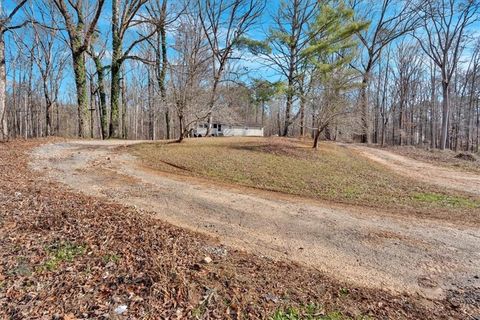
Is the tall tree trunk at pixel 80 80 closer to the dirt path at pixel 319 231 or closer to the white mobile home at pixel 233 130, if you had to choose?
the dirt path at pixel 319 231

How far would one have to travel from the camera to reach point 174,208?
224 inches

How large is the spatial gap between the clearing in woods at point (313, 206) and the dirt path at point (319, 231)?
0.06 feet

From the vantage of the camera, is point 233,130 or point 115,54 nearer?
point 115,54

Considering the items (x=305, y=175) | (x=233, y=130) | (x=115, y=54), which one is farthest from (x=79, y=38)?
(x=233, y=130)

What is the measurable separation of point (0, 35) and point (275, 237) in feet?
49.8

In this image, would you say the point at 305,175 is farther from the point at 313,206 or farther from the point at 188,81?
the point at 188,81

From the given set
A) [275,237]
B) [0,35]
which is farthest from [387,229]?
[0,35]

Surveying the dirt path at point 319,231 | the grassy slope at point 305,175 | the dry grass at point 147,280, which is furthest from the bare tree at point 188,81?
the dry grass at point 147,280

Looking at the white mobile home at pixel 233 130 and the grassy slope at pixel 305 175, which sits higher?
the white mobile home at pixel 233 130

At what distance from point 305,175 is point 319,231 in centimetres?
458

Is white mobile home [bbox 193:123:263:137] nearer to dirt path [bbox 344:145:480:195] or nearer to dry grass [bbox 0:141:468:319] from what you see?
dirt path [bbox 344:145:480:195]

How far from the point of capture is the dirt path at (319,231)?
12.0 feet

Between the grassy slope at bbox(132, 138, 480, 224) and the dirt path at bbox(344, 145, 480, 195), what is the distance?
1150 millimetres

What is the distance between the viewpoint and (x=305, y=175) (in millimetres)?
9352
